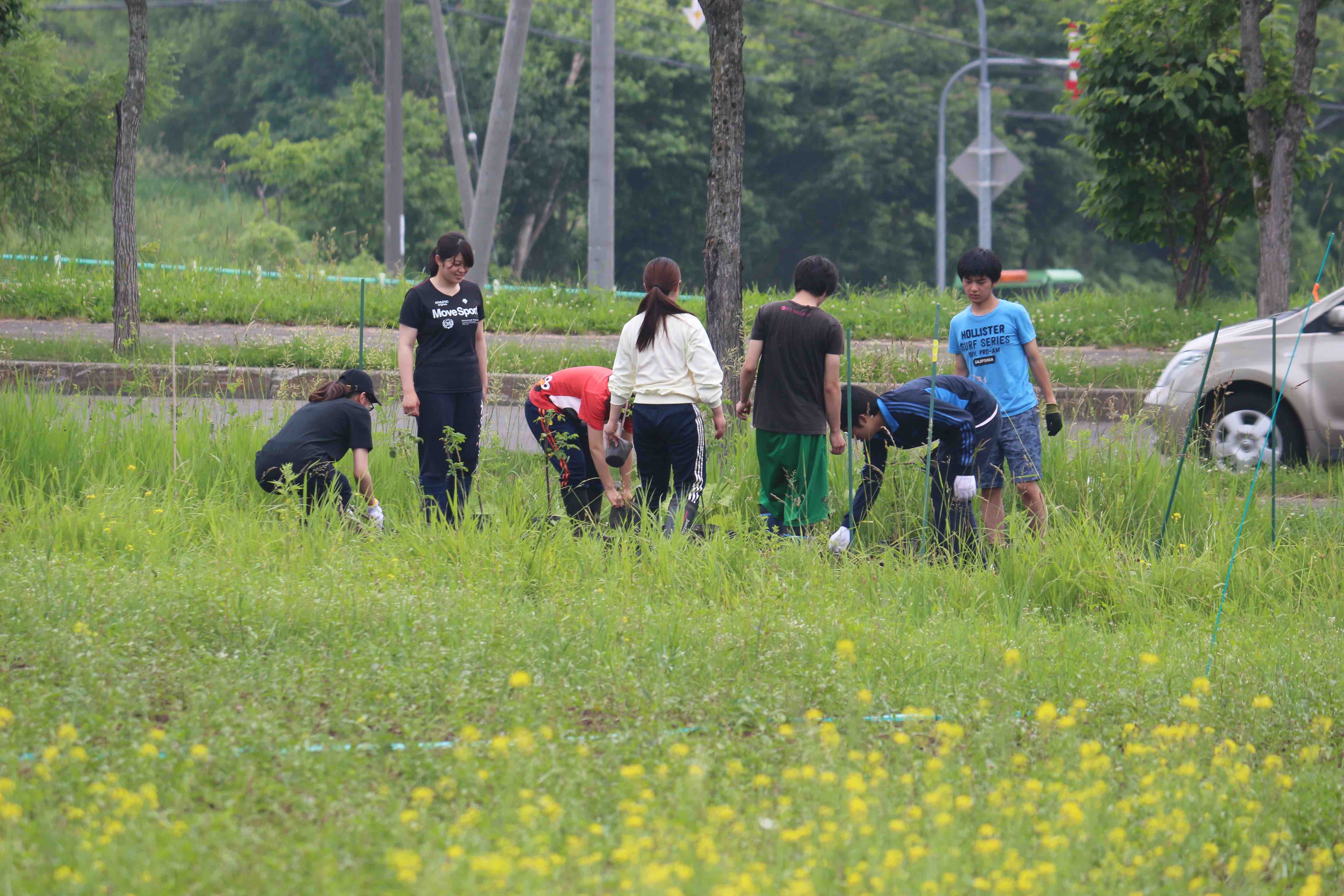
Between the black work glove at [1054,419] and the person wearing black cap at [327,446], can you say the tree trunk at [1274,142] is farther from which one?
the person wearing black cap at [327,446]

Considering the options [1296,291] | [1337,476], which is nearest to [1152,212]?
[1296,291]

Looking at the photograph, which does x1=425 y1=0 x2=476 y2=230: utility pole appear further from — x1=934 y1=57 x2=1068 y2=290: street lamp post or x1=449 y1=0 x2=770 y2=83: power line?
x1=449 y1=0 x2=770 y2=83: power line

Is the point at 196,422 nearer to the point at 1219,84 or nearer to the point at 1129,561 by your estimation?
the point at 1129,561

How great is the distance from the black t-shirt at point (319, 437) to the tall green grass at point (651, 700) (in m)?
0.22

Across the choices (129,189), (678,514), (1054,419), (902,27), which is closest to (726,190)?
(1054,419)

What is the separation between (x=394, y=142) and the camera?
72.7 ft

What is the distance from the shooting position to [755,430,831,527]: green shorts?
21.5 feet

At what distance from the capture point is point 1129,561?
244 inches

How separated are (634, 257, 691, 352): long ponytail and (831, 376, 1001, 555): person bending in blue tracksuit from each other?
947 millimetres

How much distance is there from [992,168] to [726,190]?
1212cm

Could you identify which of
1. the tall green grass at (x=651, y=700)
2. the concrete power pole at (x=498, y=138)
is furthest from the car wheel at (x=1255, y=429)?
the concrete power pole at (x=498, y=138)

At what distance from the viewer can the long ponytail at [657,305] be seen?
6352 mm

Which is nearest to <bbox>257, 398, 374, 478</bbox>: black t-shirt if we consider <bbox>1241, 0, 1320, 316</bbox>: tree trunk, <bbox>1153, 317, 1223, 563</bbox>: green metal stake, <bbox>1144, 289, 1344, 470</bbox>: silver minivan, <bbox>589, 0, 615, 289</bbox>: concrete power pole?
<bbox>1153, 317, 1223, 563</bbox>: green metal stake

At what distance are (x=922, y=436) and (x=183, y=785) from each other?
389 cm
